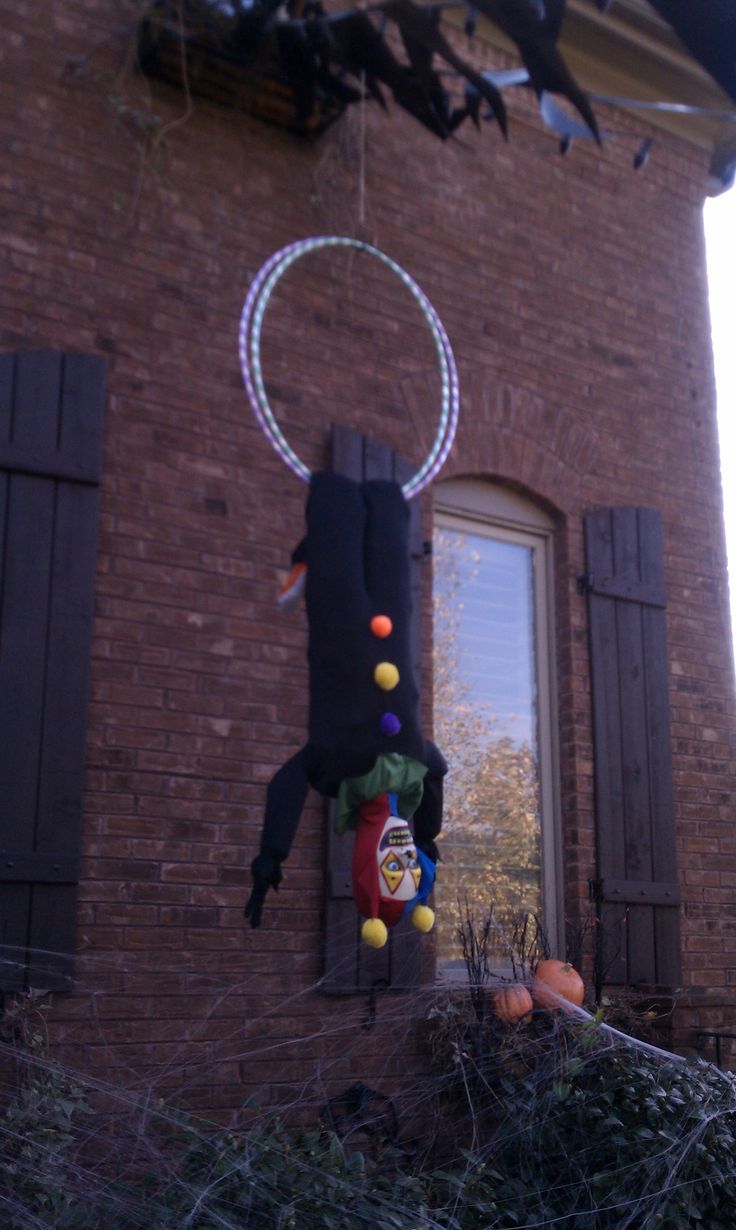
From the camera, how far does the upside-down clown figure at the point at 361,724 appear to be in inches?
135

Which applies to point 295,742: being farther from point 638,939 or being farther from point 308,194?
point 308,194

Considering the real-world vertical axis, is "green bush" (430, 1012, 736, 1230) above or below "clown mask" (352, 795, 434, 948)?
below

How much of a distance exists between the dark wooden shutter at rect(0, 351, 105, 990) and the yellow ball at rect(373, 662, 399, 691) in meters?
1.34

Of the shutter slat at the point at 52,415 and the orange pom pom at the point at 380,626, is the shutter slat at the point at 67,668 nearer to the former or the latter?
the shutter slat at the point at 52,415

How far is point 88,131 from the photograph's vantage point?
5016mm

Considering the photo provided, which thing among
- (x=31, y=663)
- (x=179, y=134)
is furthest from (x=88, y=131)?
(x=31, y=663)

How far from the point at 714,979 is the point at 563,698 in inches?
56.8

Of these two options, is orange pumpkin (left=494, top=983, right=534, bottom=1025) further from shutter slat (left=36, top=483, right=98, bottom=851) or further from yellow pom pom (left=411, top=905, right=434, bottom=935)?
shutter slat (left=36, top=483, right=98, bottom=851)

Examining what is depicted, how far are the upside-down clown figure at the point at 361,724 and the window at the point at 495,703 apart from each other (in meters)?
1.99

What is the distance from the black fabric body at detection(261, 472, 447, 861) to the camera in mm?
3451

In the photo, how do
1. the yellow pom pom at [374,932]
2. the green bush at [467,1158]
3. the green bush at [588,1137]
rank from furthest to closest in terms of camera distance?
the yellow pom pom at [374,932], the green bush at [588,1137], the green bush at [467,1158]

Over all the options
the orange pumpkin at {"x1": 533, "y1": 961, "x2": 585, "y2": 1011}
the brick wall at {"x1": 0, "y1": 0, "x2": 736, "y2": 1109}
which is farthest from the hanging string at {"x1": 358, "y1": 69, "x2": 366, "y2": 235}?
the orange pumpkin at {"x1": 533, "y1": 961, "x2": 585, "y2": 1011}

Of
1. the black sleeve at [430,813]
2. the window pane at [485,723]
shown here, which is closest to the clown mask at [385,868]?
the black sleeve at [430,813]

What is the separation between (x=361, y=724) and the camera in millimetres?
3453
